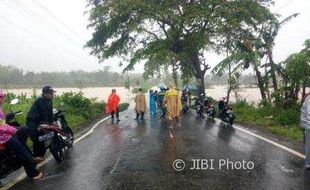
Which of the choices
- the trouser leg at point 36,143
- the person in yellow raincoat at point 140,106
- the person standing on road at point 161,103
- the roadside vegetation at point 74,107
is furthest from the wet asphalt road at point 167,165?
the person standing on road at point 161,103

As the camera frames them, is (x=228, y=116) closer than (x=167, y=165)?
No

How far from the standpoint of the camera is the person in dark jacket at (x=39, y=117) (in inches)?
340

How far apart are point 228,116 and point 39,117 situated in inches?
340

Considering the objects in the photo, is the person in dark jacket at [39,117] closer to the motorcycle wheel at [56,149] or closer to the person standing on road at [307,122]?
the motorcycle wheel at [56,149]

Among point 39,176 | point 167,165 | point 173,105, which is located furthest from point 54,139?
point 173,105

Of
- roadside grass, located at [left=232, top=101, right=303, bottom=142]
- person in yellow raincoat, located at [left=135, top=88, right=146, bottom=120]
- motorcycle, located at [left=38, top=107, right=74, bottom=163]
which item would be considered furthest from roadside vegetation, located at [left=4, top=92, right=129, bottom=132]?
motorcycle, located at [left=38, top=107, right=74, bottom=163]

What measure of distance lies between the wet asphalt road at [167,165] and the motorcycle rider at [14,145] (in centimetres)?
21

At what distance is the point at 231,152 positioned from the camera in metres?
9.73

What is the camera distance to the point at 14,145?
7309mm

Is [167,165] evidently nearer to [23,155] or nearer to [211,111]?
[23,155]

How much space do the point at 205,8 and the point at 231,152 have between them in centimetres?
1841

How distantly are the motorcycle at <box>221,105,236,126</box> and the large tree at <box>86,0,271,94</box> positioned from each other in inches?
460

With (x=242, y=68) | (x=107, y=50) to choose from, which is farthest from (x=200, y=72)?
(x=242, y=68)

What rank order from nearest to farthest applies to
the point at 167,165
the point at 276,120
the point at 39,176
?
the point at 39,176, the point at 167,165, the point at 276,120
